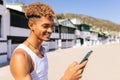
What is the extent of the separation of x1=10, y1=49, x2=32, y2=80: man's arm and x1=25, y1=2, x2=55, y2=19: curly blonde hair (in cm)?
39

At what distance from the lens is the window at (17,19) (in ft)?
108

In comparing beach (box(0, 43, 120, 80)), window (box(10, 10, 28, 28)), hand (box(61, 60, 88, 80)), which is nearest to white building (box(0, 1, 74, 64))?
window (box(10, 10, 28, 28))

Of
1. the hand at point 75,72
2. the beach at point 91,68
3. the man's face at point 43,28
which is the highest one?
the man's face at point 43,28

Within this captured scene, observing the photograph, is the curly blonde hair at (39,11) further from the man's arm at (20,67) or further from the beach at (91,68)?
the beach at (91,68)

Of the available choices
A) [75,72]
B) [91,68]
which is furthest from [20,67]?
[91,68]

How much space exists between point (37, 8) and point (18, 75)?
0.58m

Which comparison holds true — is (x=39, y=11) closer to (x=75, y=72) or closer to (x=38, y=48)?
(x=38, y=48)

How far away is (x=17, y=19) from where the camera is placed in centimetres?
3509

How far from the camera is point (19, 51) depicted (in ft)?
8.71

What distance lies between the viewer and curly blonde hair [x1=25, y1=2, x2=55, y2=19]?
278 cm

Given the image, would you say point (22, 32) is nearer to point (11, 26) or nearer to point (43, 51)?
point (11, 26)

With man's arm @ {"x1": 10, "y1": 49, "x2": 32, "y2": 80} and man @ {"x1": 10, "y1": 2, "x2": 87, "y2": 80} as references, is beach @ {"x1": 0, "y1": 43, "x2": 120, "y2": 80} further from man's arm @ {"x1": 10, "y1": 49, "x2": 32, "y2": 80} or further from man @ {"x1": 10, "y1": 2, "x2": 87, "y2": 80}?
man's arm @ {"x1": 10, "y1": 49, "x2": 32, "y2": 80}

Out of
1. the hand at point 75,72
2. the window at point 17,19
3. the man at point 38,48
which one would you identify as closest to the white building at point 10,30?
the window at point 17,19

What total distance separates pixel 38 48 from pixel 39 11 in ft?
1.16
